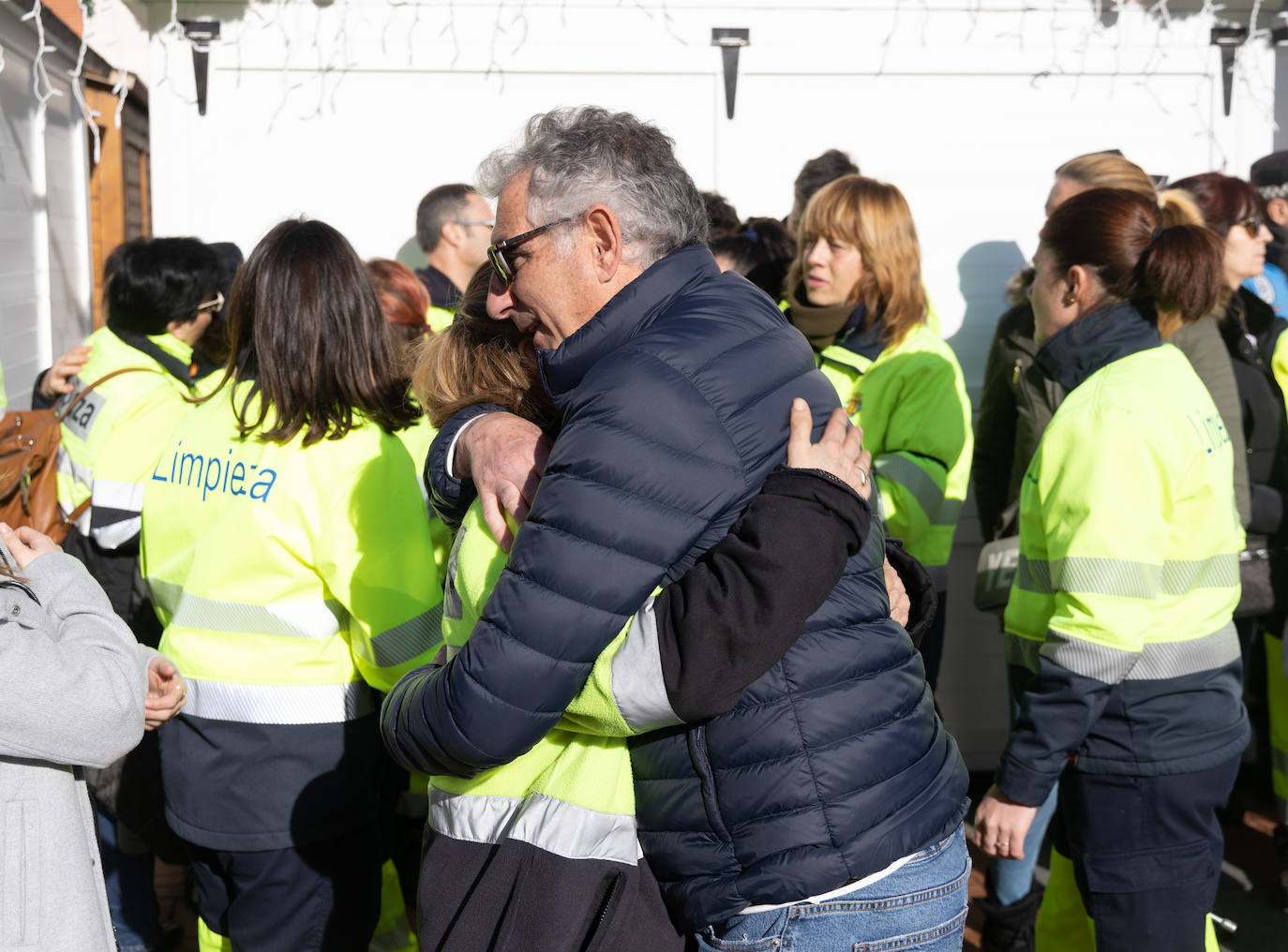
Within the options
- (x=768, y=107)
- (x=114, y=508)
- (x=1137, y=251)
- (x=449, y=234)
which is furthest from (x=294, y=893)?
(x=768, y=107)

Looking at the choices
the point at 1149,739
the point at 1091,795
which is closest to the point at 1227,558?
the point at 1149,739

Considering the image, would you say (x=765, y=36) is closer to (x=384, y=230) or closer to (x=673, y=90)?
(x=673, y=90)

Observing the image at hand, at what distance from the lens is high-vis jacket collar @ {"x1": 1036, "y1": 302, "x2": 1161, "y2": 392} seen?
8.44 ft

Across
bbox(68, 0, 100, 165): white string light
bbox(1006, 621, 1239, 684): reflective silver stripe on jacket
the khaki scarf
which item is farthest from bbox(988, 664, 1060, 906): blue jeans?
bbox(68, 0, 100, 165): white string light

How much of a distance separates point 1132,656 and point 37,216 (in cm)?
417

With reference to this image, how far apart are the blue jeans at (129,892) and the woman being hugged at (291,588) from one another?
1213mm

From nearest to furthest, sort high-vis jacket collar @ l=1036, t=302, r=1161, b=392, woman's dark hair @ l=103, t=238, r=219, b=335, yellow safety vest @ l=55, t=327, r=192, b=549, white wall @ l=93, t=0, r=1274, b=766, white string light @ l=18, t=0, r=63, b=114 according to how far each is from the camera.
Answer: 1. high-vis jacket collar @ l=1036, t=302, r=1161, b=392
2. yellow safety vest @ l=55, t=327, r=192, b=549
3. woman's dark hair @ l=103, t=238, r=219, b=335
4. white string light @ l=18, t=0, r=63, b=114
5. white wall @ l=93, t=0, r=1274, b=766

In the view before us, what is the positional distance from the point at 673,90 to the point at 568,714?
399cm

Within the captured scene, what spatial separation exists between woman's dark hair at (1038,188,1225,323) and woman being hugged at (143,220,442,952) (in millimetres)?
1594

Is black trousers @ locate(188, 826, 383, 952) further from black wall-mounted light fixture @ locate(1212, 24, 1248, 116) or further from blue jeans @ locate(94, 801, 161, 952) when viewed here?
black wall-mounted light fixture @ locate(1212, 24, 1248, 116)

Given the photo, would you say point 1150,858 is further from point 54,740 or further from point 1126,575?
point 54,740

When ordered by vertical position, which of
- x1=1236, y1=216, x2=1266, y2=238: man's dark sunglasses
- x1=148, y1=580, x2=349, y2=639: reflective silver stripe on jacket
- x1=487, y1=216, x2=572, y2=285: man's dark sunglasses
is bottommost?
x1=148, y1=580, x2=349, y2=639: reflective silver stripe on jacket

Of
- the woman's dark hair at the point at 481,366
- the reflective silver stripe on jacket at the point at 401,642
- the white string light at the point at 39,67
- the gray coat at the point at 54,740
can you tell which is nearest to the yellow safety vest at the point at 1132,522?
the woman's dark hair at the point at 481,366

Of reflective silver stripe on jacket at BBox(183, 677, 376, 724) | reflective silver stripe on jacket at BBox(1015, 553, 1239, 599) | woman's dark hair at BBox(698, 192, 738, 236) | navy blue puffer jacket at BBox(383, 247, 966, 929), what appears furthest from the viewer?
woman's dark hair at BBox(698, 192, 738, 236)
